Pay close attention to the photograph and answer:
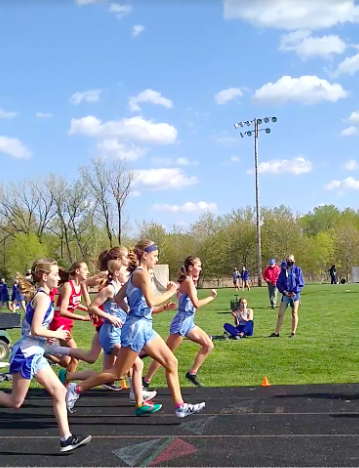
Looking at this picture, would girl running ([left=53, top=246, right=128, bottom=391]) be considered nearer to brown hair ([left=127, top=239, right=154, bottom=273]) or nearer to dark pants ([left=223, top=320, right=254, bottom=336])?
brown hair ([left=127, top=239, right=154, bottom=273])

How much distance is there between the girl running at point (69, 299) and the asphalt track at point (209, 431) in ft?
1.91

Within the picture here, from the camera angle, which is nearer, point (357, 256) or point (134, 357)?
point (134, 357)

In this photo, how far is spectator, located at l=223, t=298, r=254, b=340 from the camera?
13742mm

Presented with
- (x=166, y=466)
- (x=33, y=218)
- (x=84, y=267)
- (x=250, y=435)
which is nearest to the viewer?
(x=166, y=466)

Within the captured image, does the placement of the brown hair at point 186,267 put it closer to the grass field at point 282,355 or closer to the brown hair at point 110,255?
the brown hair at point 110,255

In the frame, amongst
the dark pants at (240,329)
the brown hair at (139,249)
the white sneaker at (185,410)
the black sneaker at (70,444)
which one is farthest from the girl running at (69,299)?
the dark pants at (240,329)

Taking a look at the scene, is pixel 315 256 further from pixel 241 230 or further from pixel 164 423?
pixel 164 423

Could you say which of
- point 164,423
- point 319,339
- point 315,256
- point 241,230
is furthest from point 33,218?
point 164,423

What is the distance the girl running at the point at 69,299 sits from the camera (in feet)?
26.3

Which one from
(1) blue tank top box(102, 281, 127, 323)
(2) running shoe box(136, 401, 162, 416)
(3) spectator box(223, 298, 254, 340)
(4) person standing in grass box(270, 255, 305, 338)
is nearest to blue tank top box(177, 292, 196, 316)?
(1) blue tank top box(102, 281, 127, 323)

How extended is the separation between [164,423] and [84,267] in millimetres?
2642

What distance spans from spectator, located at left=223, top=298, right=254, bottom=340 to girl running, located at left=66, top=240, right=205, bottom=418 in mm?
7074

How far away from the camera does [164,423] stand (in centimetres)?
668

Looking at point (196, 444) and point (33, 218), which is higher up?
point (33, 218)
